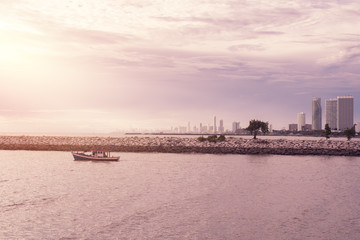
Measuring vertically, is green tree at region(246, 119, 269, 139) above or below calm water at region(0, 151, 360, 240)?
above

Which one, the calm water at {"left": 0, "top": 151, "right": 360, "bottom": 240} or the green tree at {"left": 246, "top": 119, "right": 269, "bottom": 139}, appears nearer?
the calm water at {"left": 0, "top": 151, "right": 360, "bottom": 240}

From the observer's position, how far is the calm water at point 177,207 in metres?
18.4

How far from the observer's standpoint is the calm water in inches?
725

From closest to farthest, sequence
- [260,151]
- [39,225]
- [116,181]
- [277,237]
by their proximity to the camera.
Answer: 1. [277,237]
2. [39,225]
3. [116,181]
4. [260,151]

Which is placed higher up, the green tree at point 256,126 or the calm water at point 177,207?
the green tree at point 256,126

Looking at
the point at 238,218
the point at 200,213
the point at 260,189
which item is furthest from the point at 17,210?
the point at 260,189

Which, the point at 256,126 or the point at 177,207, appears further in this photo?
the point at 256,126

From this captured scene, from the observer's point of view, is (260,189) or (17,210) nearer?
(17,210)

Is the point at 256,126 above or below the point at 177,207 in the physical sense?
above

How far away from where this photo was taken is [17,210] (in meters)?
22.6

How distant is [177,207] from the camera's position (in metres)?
24.0

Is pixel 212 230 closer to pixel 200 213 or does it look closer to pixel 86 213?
pixel 200 213

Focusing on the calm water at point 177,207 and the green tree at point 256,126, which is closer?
the calm water at point 177,207

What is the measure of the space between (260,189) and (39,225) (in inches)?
786
